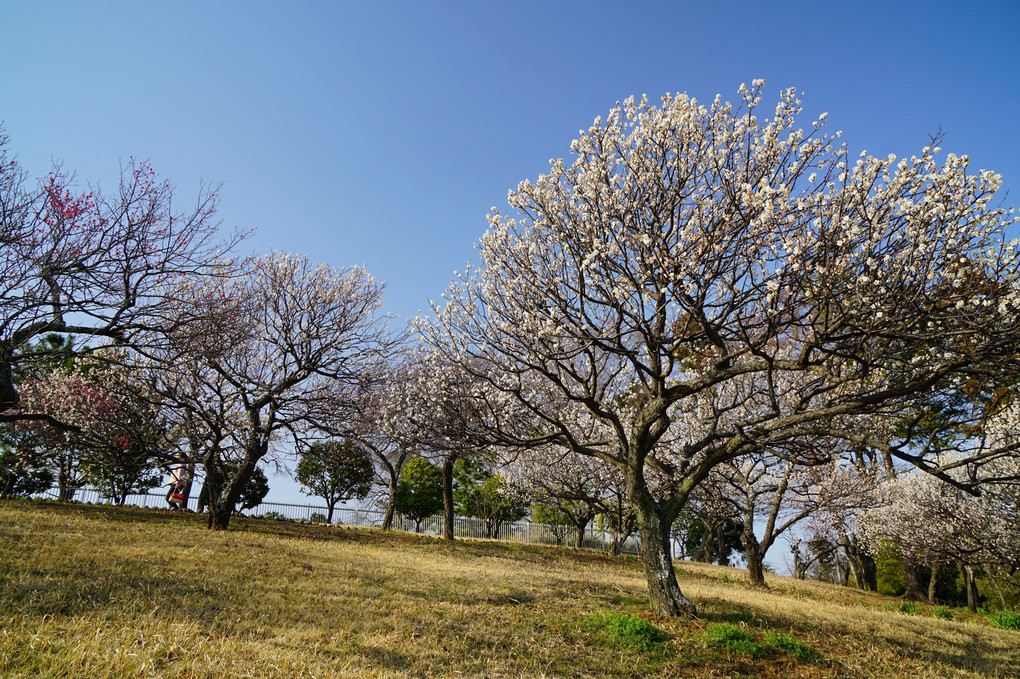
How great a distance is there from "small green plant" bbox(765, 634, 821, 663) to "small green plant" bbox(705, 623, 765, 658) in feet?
0.91

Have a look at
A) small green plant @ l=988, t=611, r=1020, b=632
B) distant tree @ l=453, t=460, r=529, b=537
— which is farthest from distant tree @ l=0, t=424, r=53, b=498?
small green plant @ l=988, t=611, r=1020, b=632

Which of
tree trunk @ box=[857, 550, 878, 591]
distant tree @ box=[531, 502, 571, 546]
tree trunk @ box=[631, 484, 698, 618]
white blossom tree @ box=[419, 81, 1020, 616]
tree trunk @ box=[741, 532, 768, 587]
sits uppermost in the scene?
white blossom tree @ box=[419, 81, 1020, 616]

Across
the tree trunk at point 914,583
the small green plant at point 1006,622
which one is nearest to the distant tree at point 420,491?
the tree trunk at point 914,583

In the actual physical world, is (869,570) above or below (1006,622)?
below

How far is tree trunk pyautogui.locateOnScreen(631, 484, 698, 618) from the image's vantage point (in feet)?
27.5

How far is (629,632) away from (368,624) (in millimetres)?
3498

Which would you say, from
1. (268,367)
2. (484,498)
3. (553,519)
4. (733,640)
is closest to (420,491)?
(484,498)

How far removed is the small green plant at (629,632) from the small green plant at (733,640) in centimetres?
64

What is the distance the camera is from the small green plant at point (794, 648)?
6.95 metres

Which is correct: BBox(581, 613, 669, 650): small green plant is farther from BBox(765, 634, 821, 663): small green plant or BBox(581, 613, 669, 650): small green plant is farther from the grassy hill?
BBox(765, 634, 821, 663): small green plant

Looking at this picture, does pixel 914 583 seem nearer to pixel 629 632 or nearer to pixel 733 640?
pixel 733 640

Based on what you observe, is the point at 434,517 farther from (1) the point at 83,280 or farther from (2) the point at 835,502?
(1) the point at 83,280

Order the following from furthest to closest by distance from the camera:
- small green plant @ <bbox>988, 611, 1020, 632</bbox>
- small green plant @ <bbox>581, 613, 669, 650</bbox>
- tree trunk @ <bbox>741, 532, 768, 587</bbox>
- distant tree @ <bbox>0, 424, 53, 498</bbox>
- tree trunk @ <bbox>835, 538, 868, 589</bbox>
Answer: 1. tree trunk @ <bbox>835, 538, 868, 589</bbox>
2. distant tree @ <bbox>0, 424, 53, 498</bbox>
3. tree trunk @ <bbox>741, 532, 768, 587</bbox>
4. small green plant @ <bbox>988, 611, 1020, 632</bbox>
5. small green plant @ <bbox>581, 613, 669, 650</bbox>

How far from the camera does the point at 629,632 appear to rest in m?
6.97
